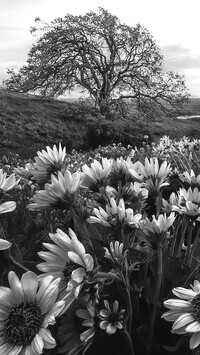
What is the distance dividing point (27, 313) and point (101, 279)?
0.80 ft

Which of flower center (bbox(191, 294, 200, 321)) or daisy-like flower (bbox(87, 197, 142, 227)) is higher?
daisy-like flower (bbox(87, 197, 142, 227))

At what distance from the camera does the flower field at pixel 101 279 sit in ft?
4.33

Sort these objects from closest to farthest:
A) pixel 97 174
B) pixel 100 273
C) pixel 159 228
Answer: pixel 100 273, pixel 159 228, pixel 97 174

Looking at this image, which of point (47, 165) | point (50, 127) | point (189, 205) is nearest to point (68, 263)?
point (189, 205)

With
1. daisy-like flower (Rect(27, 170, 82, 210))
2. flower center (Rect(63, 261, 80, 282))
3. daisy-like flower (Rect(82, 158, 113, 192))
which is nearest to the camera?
flower center (Rect(63, 261, 80, 282))

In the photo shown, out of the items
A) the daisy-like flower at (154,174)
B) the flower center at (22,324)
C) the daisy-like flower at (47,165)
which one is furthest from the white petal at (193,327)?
the daisy-like flower at (47,165)

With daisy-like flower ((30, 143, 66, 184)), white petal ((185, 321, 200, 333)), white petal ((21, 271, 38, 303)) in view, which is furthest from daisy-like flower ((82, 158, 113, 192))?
white petal ((185, 321, 200, 333))

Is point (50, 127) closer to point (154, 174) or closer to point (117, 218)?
point (154, 174)

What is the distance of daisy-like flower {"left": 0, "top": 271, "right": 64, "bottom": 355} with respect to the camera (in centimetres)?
126

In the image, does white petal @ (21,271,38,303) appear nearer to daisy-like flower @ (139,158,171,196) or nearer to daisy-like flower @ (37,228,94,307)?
daisy-like flower @ (37,228,94,307)

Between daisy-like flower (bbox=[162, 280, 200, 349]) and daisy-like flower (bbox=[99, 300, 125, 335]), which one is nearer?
daisy-like flower (bbox=[162, 280, 200, 349])

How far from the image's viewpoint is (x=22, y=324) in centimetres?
131

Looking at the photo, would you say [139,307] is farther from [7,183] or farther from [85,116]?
[85,116]

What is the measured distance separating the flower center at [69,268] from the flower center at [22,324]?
0.18 meters
